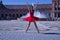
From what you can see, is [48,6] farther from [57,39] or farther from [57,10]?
[57,39]

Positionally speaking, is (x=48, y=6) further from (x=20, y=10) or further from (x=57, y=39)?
(x=57, y=39)

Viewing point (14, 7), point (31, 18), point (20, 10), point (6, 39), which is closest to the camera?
point (6, 39)

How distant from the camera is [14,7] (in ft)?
253

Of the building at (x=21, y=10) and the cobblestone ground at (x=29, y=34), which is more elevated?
the cobblestone ground at (x=29, y=34)

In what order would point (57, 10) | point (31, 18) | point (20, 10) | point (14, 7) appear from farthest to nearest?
point (14, 7), point (20, 10), point (57, 10), point (31, 18)

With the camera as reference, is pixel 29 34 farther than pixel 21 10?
No

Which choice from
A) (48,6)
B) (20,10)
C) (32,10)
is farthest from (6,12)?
(32,10)

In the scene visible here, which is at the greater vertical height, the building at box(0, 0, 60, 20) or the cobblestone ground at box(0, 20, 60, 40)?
the cobblestone ground at box(0, 20, 60, 40)

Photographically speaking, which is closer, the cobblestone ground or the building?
the cobblestone ground

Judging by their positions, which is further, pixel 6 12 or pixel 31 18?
pixel 6 12

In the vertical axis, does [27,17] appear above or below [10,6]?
above

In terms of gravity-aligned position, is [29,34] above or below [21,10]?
above

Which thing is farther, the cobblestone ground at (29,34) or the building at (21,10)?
the building at (21,10)

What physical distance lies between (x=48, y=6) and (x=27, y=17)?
64.2 metres
